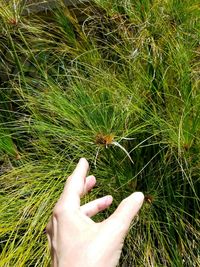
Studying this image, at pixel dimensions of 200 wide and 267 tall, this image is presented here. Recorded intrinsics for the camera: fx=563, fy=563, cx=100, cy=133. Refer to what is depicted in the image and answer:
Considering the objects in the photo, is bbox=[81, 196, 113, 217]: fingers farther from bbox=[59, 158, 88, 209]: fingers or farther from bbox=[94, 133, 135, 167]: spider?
bbox=[94, 133, 135, 167]: spider

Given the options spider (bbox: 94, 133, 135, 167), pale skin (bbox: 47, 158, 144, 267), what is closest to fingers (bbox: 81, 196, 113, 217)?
pale skin (bbox: 47, 158, 144, 267)

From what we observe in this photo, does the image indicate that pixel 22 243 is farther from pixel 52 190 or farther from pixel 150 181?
pixel 150 181

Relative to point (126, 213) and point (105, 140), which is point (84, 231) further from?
point (105, 140)

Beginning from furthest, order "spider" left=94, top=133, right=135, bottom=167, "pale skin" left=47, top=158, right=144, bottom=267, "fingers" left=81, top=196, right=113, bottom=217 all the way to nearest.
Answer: "spider" left=94, top=133, right=135, bottom=167 < "fingers" left=81, top=196, right=113, bottom=217 < "pale skin" left=47, top=158, right=144, bottom=267

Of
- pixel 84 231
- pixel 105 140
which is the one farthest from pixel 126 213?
pixel 105 140

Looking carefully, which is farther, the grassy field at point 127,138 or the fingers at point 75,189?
the grassy field at point 127,138

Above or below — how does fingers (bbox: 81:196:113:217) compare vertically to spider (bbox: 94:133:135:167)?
above

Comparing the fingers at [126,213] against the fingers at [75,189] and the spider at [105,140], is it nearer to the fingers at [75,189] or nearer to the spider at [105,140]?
the fingers at [75,189]

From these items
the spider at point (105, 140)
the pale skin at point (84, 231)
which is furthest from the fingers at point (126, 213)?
the spider at point (105, 140)
